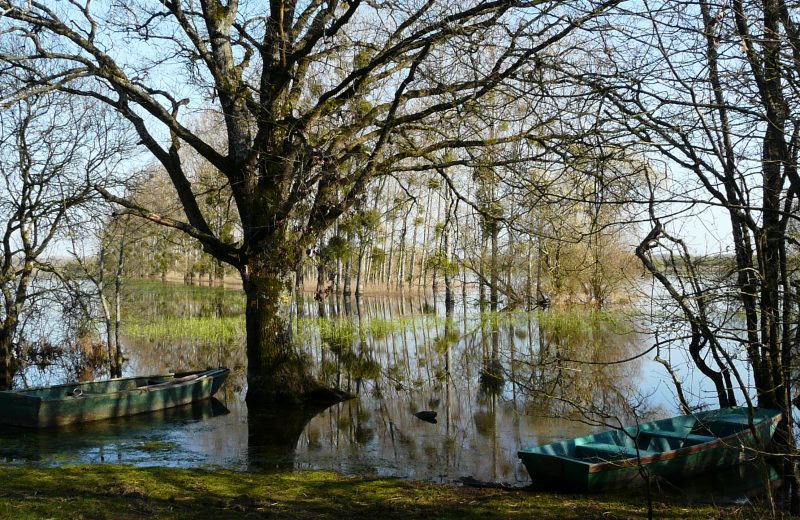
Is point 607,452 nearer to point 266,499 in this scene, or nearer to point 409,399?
point 266,499

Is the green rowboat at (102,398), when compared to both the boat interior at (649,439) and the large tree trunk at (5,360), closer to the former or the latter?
the large tree trunk at (5,360)

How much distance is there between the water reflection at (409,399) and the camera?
9.96 metres

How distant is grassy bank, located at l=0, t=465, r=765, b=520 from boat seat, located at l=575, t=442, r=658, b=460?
2.21 ft

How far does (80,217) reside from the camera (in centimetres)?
1584

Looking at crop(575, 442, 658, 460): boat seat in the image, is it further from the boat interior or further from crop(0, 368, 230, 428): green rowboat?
crop(0, 368, 230, 428): green rowboat

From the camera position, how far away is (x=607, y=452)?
8594 mm

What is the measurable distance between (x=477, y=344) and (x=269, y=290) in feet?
34.6

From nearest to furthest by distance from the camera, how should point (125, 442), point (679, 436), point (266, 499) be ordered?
point (266, 499), point (679, 436), point (125, 442)

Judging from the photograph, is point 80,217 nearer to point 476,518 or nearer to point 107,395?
point 107,395

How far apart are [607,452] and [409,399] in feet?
22.2

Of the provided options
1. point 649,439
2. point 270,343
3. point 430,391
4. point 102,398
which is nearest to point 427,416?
point 430,391

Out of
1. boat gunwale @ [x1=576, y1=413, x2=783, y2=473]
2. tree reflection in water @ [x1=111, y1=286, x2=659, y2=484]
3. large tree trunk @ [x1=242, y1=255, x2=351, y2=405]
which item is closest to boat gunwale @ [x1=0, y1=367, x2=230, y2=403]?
tree reflection in water @ [x1=111, y1=286, x2=659, y2=484]

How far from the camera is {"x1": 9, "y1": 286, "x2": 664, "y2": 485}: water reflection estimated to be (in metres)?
9.96

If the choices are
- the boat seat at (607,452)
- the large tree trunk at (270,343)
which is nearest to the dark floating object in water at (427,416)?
the large tree trunk at (270,343)
